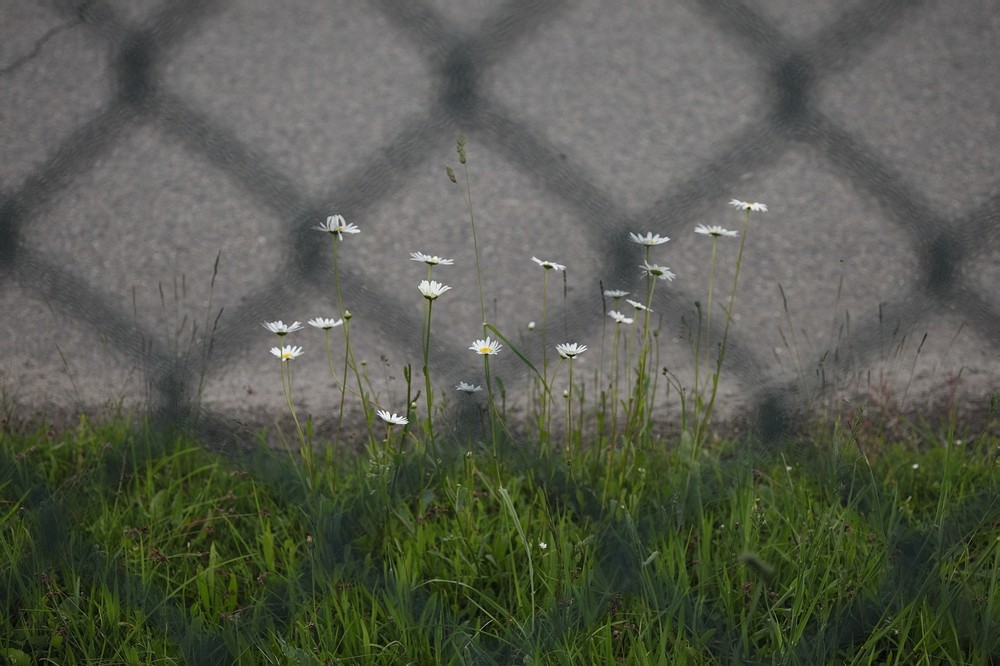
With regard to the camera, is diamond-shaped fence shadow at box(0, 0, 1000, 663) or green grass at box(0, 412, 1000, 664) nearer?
green grass at box(0, 412, 1000, 664)

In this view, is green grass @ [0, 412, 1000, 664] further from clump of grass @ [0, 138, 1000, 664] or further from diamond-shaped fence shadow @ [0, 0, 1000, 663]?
diamond-shaped fence shadow @ [0, 0, 1000, 663]

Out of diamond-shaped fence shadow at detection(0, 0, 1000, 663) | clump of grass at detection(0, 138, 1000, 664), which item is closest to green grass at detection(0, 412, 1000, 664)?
clump of grass at detection(0, 138, 1000, 664)

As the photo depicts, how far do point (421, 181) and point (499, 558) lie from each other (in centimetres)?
39

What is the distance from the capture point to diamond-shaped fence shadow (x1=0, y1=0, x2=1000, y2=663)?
2.53 ft

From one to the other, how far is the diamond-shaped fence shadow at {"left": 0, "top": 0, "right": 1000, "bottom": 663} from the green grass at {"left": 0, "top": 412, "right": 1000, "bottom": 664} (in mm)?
104

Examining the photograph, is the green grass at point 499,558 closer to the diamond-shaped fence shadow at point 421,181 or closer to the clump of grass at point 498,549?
the clump of grass at point 498,549

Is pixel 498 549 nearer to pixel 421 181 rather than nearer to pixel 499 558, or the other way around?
pixel 499 558

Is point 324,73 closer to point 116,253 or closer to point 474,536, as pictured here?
point 116,253

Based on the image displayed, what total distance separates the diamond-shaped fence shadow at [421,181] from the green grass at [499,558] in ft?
0.34

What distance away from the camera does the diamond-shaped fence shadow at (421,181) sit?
771 mm

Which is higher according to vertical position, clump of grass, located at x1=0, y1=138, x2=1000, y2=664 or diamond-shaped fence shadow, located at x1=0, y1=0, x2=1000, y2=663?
diamond-shaped fence shadow, located at x1=0, y1=0, x2=1000, y2=663

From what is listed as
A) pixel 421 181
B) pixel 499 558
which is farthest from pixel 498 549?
pixel 421 181

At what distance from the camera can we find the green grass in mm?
493

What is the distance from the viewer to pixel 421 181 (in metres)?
0.84
